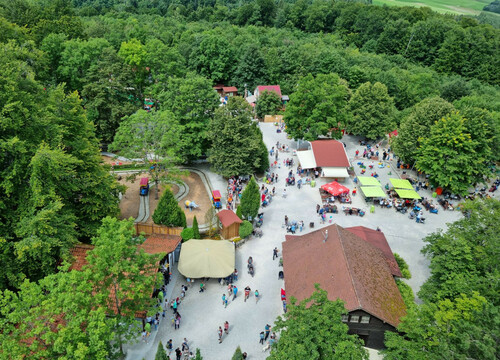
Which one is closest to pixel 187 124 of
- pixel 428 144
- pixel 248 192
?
pixel 248 192

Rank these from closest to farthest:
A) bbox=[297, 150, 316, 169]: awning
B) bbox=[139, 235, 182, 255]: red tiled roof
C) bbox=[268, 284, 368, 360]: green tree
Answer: bbox=[268, 284, 368, 360]: green tree < bbox=[139, 235, 182, 255]: red tiled roof < bbox=[297, 150, 316, 169]: awning

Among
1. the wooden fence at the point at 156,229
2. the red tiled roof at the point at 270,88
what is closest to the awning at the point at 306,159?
the wooden fence at the point at 156,229

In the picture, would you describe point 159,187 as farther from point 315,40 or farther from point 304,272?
point 315,40

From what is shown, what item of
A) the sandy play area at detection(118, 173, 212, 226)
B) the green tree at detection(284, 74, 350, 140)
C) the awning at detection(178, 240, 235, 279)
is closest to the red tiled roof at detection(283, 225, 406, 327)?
the awning at detection(178, 240, 235, 279)

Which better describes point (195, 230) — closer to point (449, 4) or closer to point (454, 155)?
point (454, 155)

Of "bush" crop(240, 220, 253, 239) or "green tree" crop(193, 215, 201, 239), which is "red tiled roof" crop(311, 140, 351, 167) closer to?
"bush" crop(240, 220, 253, 239)

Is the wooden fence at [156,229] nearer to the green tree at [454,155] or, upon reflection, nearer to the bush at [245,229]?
the bush at [245,229]
